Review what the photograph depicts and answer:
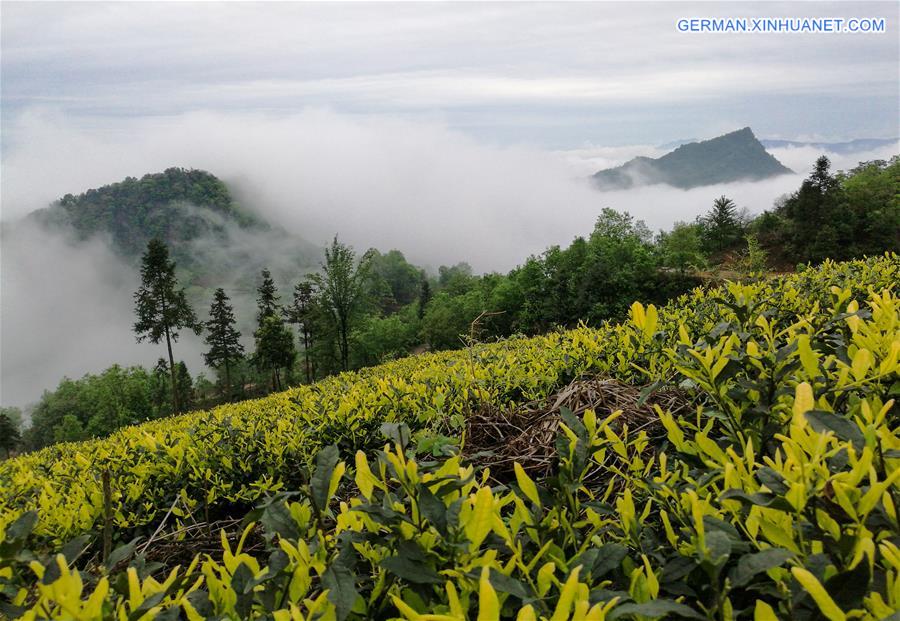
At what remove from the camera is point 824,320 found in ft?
7.89

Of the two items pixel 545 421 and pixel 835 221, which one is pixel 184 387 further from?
pixel 835 221

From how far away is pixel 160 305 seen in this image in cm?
3562

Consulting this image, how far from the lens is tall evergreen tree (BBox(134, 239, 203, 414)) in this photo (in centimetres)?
3453

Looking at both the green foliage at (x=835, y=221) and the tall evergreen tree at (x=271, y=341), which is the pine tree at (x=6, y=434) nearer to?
the tall evergreen tree at (x=271, y=341)

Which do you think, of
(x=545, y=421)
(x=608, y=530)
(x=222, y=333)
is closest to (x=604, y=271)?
(x=222, y=333)

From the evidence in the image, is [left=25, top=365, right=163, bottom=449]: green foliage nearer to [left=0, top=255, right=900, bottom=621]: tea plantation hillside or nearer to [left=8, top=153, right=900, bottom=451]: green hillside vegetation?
[left=8, top=153, right=900, bottom=451]: green hillside vegetation

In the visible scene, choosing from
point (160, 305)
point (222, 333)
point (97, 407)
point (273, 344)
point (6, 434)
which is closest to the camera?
point (160, 305)

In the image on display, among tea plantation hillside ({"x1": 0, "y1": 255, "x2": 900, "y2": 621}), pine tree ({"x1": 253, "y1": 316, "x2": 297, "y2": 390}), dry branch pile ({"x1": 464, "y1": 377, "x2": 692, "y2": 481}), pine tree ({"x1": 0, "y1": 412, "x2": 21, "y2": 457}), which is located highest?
tea plantation hillside ({"x1": 0, "y1": 255, "x2": 900, "y2": 621})

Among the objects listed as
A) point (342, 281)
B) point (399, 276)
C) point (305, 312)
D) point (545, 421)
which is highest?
point (545, 421)

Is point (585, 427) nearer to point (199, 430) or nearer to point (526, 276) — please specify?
point (199, 430)

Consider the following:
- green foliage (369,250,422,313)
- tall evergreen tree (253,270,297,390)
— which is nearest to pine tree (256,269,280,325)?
tall evergreen tree (253,270,297,390)

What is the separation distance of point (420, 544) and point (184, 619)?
2.56ft

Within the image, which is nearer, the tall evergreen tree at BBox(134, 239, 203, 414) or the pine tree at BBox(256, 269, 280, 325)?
the tall evergreen tree at BBox(134, 239, 203, 414)

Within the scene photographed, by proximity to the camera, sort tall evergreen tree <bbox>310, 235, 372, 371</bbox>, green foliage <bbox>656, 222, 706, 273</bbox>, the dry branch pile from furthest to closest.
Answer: green foliage <bbox>656, 222, 706, 273</bbox>, tall evergreen tree <bbox>310, 235, 372, 371</bbox>, the dry branch pile
